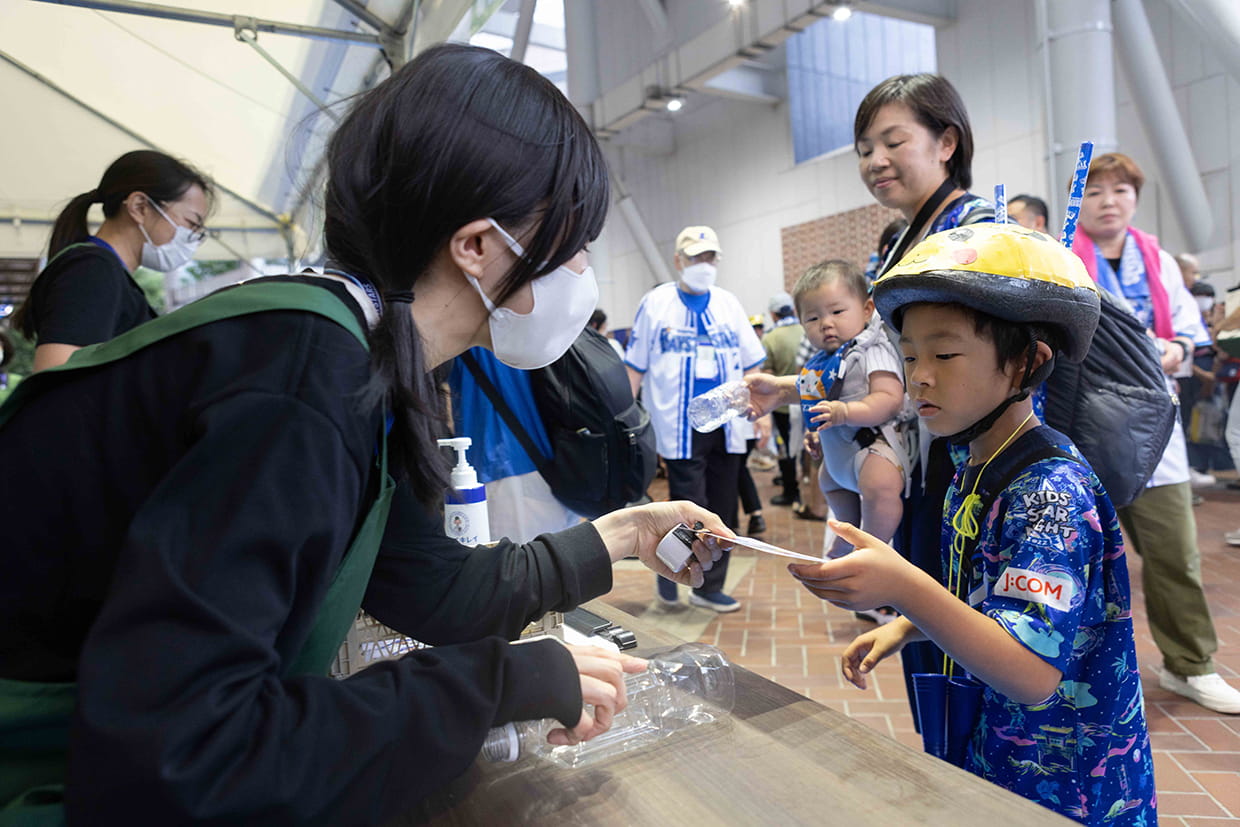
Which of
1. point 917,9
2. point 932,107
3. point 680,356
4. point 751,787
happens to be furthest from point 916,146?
point 917,9

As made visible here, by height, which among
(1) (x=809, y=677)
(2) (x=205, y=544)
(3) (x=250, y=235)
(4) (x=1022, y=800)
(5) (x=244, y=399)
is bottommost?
(1) (x=809, y=677)

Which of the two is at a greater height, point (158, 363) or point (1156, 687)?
point (158, 363)

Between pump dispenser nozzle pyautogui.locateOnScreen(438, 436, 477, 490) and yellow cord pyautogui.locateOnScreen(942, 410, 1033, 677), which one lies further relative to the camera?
pump dispenser nozzle pyautogui.locateOnScreen(438, 436, 477, 490)

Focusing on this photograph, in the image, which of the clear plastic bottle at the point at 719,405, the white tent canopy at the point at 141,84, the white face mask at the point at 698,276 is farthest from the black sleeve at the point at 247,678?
the white face mask at the point at 698,276

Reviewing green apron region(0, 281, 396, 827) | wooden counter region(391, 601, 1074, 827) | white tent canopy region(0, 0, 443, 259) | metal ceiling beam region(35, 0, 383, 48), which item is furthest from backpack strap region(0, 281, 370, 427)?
metal ceiling beam region(35, 0, 383, 48)

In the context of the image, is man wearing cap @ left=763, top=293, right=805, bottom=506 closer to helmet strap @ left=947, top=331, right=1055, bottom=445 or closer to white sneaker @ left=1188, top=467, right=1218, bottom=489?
white sneaker @ left=1188, top=467, right=1218, bottom=489

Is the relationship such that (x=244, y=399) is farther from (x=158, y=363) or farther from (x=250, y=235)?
(x=250, y=235)

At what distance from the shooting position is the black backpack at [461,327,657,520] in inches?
85.5

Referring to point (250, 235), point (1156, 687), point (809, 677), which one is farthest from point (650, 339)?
point (250, 235)

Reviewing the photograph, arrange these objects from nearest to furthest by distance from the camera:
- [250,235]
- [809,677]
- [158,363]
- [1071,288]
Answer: [158,363]
[1071,288]
[809,677]
[250,235]

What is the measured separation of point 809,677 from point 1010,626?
85.2 inches

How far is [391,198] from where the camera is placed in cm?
81

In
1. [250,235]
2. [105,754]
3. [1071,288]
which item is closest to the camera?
[105,754]

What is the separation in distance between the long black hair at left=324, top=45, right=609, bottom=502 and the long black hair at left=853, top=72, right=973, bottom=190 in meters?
1.36
